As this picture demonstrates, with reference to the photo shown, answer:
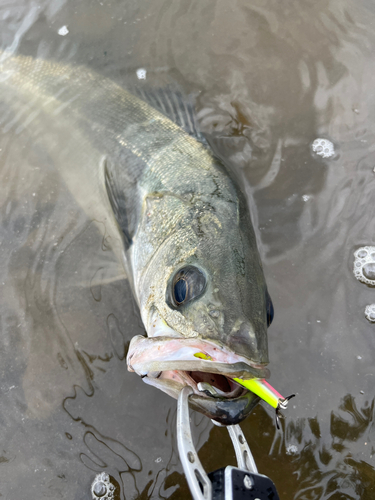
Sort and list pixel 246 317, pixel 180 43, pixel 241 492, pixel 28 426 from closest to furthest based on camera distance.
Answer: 1. pixel 241 492
2. pixel 246 317
3. pixel 28 426
4. pixel 180 43

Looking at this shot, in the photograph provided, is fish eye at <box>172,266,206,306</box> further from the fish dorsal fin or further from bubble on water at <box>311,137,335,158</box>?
bubble on water at <box>311,137,335,158</box>

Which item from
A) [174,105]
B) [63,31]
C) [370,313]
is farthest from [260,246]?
[63,31]

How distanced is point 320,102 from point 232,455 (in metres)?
3.02

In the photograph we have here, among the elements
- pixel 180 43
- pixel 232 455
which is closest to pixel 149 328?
pixel 232 455

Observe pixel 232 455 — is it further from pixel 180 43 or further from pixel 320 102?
pixel 180 43

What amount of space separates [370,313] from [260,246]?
3.12 ft

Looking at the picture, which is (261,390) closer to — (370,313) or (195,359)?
(195,359)

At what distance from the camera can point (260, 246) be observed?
294 centimetres

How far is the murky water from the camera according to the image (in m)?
2.52

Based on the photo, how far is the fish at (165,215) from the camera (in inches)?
68.9

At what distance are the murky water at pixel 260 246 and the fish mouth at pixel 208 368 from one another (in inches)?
35.0

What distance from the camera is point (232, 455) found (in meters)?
2.52

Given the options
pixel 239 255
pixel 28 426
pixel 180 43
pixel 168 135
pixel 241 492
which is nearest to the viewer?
pixel 241 492

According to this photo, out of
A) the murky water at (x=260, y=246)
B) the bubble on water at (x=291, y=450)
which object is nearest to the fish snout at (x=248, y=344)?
the murky water at (x=260, y=246)
